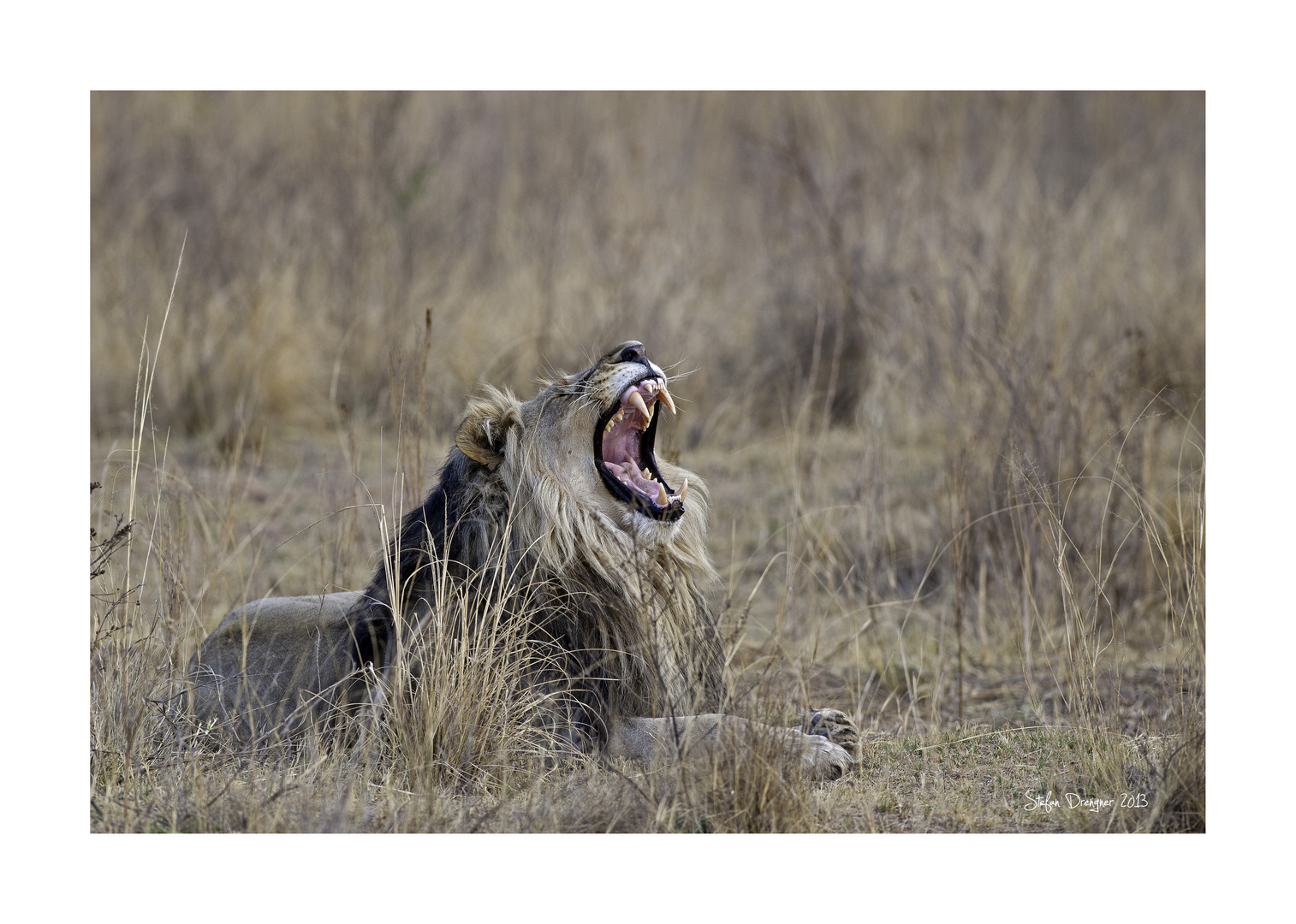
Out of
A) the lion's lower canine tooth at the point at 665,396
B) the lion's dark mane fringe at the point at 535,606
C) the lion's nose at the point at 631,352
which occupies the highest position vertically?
the lion's nose at the point at 631,352

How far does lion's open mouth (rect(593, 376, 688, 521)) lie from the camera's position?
13.9 ft

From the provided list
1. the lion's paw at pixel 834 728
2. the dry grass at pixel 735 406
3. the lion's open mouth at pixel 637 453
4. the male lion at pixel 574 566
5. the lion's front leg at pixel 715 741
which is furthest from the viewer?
the lion's paw at pixel 834 728

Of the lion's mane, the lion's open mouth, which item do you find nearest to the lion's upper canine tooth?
the lion's open mouth

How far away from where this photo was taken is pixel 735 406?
29.3ft

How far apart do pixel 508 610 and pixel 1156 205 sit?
10827 mm

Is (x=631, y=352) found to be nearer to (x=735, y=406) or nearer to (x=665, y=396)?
(x=665, y=396)

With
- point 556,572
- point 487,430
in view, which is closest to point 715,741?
point 556,572

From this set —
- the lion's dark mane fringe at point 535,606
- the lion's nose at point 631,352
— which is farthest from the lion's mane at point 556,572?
the lion's nose at point 631,352

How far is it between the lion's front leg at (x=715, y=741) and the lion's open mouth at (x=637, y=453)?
27.1 inches

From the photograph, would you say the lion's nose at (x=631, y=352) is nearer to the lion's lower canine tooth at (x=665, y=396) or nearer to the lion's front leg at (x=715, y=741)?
the lion's lower canine tooth at (x=665, y=396)

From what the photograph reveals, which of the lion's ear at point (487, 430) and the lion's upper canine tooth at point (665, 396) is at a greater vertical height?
the lion's upper canine tooth at point (665, 396)

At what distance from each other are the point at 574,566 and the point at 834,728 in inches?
42.4

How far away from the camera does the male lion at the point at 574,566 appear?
411cm

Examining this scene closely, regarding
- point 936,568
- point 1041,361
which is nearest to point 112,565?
point 936,568
